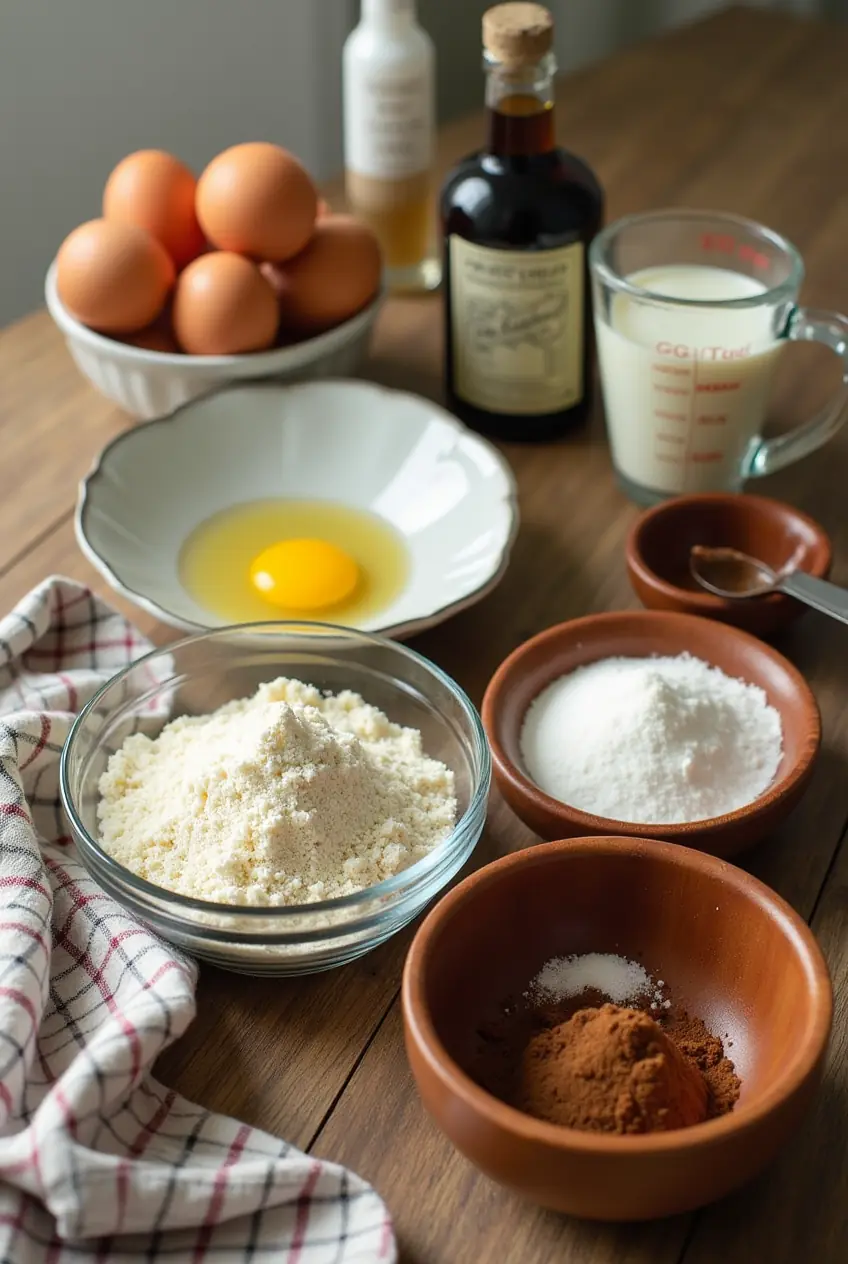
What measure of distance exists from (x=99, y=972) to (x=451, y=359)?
2.47 feet

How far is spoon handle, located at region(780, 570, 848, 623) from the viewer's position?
106 cm

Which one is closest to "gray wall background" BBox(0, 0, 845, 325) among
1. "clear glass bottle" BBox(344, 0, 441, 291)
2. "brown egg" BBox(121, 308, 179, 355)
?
"clear glass bottle" BBox(344, 0, 441, 291)

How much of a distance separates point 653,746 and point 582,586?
322 millimetres

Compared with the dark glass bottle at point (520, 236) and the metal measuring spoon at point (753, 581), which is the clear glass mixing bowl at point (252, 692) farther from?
the dark glass bottle at point (520, 236)

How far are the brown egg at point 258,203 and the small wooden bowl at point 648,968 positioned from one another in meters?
0.74

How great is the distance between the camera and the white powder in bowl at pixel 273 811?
0.84 meters

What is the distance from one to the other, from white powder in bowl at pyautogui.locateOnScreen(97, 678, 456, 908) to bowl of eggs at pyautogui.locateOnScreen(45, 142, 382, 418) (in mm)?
497

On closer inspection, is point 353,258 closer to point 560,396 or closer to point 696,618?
point 560,396

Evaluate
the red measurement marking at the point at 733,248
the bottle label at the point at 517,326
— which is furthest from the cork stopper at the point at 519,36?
the red measurement marking at the point at 733,248

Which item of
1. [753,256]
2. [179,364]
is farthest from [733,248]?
[179,364]

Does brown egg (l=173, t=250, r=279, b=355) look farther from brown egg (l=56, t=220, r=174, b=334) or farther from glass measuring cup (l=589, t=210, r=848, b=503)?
glass measuring cup (l=589, t=210, r=848, b=503)

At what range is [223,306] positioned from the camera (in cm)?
129

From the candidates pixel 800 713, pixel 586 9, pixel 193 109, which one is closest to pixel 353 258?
pixel 800 713

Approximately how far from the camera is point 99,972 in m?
0.84
